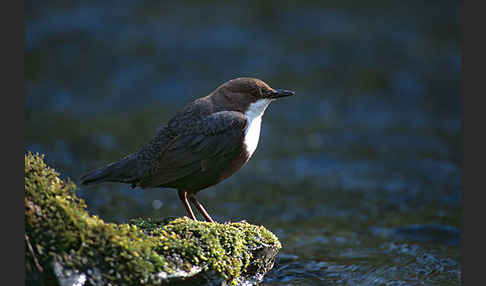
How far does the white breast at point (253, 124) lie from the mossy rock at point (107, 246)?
79 centimetres

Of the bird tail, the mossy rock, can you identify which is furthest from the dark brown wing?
the mossy rock

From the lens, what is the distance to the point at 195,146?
4.04 metres

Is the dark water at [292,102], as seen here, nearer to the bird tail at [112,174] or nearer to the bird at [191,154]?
the bird at [191,154]

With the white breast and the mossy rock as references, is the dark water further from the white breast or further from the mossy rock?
the mossy rock

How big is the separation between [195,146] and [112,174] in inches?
25.3

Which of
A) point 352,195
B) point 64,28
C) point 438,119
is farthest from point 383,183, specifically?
point 64,28

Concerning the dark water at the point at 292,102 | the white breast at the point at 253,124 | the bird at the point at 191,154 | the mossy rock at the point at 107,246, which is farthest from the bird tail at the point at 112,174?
the dark water at the point at 292,102

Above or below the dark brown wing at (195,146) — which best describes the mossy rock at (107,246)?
below

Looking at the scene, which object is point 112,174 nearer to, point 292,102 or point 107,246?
point 107,246

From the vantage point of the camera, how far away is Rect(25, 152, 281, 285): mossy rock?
2.86 m

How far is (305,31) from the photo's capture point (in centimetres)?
1133

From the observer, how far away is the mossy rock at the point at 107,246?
2.86 meters

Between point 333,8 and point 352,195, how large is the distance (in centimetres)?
568

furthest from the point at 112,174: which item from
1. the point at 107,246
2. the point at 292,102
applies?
the point at 292,102
